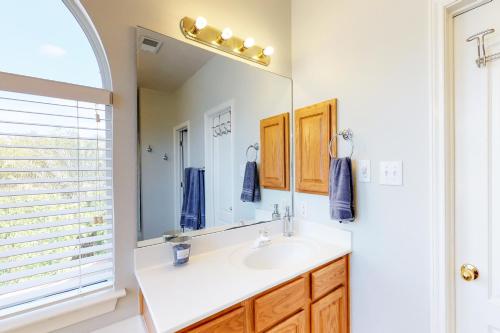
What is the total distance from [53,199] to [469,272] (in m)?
1.87

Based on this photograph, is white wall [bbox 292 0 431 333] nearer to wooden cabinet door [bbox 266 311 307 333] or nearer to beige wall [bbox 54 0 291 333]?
wooden cabinet door [bbox 266 311 307 333]

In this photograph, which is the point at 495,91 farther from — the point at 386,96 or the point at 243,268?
the point at 243,268

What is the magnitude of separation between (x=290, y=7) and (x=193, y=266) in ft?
6.64

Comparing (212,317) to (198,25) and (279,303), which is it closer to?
(279,303)

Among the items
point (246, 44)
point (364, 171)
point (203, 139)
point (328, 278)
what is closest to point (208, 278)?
point (328, 278)

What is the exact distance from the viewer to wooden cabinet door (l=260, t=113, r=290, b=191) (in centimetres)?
181

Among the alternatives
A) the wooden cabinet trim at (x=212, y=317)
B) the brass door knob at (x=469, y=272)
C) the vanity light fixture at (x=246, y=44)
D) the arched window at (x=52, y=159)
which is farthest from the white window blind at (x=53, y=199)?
the brass door knob at (x=469, y=272)

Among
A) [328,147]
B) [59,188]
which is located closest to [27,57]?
[59,188]

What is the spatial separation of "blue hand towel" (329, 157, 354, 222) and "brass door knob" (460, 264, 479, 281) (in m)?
0.52

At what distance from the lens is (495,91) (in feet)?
3.22

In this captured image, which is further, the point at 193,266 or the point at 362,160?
the point at 362,160

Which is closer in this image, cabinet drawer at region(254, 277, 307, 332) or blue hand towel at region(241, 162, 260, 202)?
cabinet drawer at region(254, 277, 307, 332)

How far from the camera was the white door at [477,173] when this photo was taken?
99 cm

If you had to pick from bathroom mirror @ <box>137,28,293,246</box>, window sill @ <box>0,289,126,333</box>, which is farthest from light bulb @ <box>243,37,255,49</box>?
window sill @ <box>0,289,126,333</box>
